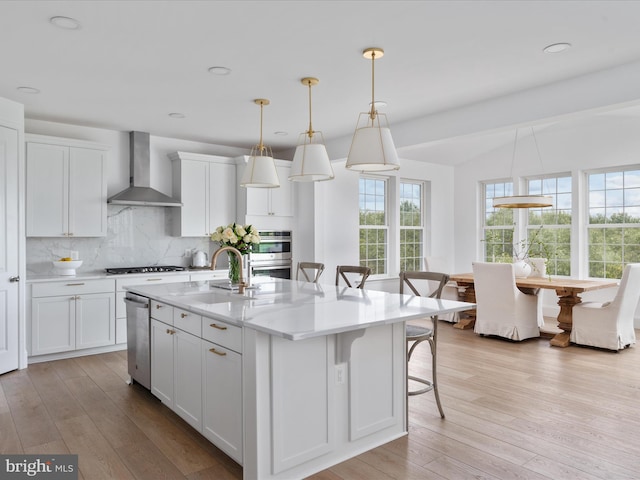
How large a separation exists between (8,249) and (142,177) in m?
1.71

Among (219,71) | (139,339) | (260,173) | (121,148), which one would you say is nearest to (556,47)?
(260,173)

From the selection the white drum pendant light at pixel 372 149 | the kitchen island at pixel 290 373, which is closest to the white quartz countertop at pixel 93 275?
the kitchen island at pixel 290 373

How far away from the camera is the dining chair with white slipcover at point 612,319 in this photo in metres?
4.89

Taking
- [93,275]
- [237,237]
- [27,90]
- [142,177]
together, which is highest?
[27,90]

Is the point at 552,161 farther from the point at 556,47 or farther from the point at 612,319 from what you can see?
the point at 556,47

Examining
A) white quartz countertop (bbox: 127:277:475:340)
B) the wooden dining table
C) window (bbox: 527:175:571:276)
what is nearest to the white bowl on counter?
white quartz countertop (bbox: 127:277:475:340)

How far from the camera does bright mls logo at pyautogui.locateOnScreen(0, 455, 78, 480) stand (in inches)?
96.8

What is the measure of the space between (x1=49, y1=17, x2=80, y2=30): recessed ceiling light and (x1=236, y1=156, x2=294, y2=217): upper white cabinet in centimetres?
314

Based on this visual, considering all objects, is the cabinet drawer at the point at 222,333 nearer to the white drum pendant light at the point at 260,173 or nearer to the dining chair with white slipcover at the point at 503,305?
the white drum pendant light at the point at 260,173

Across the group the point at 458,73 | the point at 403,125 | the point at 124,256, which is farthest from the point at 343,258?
the point at 458,73

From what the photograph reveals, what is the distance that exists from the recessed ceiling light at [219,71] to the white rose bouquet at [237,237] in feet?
3.94

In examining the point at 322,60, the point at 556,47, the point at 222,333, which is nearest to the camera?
the point at 222,333

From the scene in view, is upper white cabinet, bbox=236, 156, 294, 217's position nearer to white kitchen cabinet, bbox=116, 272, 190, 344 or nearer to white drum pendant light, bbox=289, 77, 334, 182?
white kitchen cabinet, bbox=116, 272, 190, 344

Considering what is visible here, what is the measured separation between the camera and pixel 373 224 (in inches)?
286
